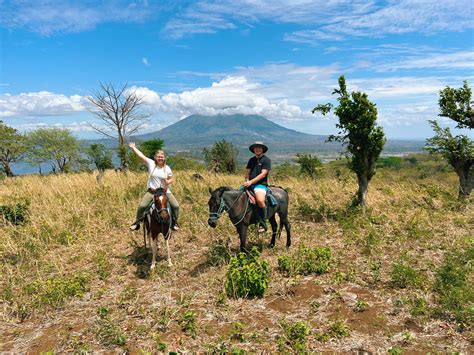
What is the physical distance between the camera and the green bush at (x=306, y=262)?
7.04 m

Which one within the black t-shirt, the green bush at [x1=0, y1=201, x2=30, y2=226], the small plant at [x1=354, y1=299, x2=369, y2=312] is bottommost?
the small plant at [x1=354, y1=299, x2=369, y2=312]

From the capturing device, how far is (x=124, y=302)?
602 centimetres

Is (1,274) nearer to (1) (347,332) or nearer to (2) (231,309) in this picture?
(2) (231,309)

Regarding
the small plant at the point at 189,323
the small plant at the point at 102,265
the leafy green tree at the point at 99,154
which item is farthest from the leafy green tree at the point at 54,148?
the small plant at the point at 189,323

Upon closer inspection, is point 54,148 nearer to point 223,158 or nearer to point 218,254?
point 223,158

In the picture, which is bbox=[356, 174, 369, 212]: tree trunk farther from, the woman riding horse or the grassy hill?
the woman riding horse

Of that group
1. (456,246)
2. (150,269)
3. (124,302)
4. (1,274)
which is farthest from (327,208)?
(1,274)

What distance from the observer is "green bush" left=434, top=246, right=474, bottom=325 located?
5.02 m

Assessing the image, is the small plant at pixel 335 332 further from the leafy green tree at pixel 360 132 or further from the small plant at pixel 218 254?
the leafy green tree at pixel 360 132

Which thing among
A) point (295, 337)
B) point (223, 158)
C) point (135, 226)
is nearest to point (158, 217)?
point (135, 226)

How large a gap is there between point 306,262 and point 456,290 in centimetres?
285

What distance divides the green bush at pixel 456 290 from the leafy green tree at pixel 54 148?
149 ft

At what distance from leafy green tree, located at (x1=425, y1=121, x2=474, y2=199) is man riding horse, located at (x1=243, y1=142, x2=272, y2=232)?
797 cm

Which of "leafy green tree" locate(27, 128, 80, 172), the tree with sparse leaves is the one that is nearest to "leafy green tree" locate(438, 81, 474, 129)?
the tree with sparse leaves
